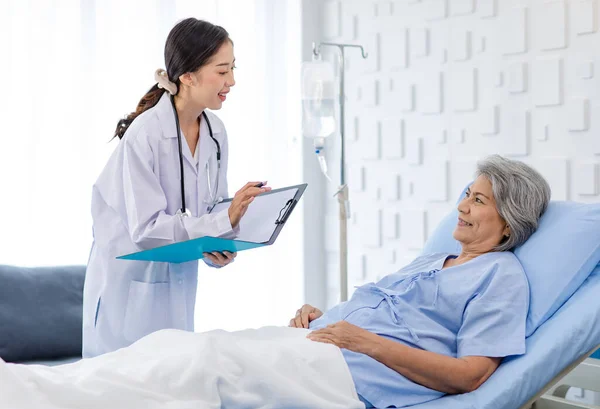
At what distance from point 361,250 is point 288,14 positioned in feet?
4.79

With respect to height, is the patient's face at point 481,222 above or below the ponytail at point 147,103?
below

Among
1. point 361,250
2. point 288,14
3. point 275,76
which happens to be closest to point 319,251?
point 361,250

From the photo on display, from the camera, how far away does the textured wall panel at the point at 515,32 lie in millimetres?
3305

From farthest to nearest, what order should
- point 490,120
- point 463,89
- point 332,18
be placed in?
1. point 332,18
2. point 463,89
3. point 490,120

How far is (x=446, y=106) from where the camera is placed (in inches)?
144

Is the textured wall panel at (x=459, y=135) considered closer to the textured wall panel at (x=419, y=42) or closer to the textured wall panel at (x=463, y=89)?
the textured wall panel at (x=463, y=89)

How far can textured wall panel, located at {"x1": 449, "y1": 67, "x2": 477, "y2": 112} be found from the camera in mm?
3514

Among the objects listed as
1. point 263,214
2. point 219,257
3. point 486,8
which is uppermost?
point 486,8

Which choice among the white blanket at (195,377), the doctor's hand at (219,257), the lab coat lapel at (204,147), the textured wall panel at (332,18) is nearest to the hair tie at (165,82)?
the lab coat lapel at (204,147)

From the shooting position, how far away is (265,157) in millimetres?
4391

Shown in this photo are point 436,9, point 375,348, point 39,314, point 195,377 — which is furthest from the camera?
point 436,9

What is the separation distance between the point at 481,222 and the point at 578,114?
119 centimetres

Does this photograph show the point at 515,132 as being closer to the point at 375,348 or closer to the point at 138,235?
the point at 375,348

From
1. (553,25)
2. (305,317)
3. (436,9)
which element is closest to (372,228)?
(436,9)
